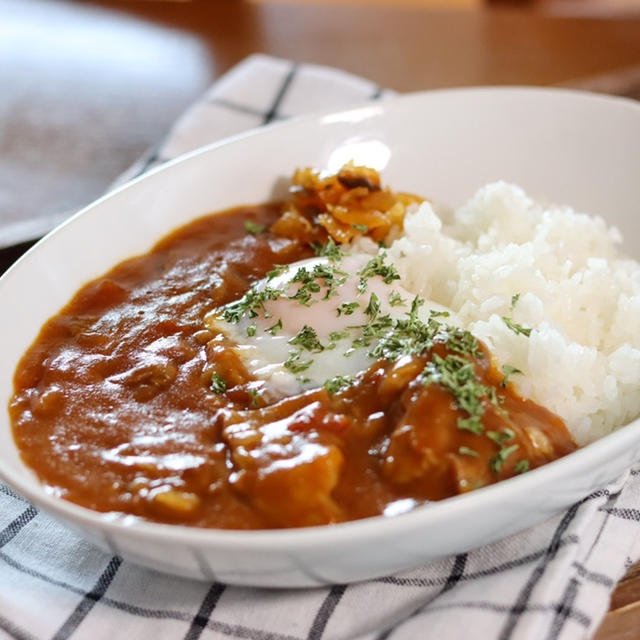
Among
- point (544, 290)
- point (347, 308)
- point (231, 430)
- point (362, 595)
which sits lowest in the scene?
point (362, 595)

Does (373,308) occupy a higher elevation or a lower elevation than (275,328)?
higher

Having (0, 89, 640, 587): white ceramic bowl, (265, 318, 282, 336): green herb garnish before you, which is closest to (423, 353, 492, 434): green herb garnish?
(0, 89, 640, 587): white ceramic bowl

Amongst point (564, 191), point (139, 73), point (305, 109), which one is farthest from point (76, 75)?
point (564, 191)

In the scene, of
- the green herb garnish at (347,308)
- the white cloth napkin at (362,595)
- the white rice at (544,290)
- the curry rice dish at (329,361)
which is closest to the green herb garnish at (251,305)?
the curry rice dish at (329,361)

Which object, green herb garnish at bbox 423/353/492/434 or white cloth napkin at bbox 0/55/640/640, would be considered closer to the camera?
white cloth napkin at bbox 0/55/640/640

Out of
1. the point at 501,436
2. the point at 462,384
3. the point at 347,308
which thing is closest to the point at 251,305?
the point at 347,308

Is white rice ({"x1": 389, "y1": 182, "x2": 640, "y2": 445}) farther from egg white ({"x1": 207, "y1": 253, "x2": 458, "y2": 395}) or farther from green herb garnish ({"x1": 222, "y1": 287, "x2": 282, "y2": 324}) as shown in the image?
green herb garnish ({"x1": 222, "y1": 287, "x2": 282, "y2": 324})

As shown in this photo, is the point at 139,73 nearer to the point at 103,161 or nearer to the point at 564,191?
the point at 103,161

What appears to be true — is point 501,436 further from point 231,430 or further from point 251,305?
point 251,305
